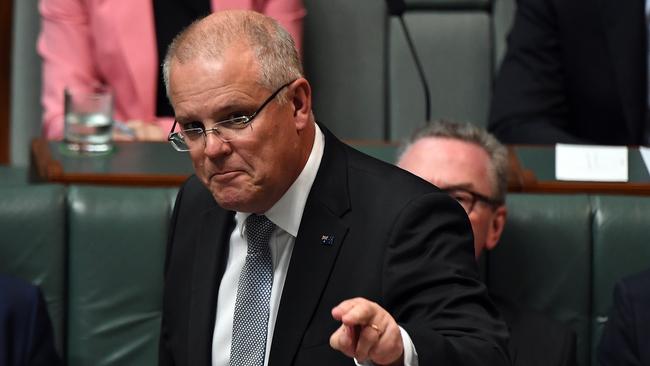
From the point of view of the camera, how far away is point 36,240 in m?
1.53

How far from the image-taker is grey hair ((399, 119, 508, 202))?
1567mm

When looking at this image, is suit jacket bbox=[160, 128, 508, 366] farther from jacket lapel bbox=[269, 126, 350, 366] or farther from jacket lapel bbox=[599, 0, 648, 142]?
jacket lapel bbox=[599, 0, 648, 142]

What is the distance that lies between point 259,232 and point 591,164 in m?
0.63

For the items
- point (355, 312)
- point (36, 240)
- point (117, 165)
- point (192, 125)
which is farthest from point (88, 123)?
point (355, 312)

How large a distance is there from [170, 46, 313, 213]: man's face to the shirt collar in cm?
5

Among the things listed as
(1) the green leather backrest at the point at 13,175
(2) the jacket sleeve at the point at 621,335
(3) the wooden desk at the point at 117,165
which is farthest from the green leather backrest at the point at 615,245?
(1) the green leather backrest at the point at 13,175

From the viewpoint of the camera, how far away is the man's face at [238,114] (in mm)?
1078

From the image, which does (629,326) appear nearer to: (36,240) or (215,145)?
(215,145)

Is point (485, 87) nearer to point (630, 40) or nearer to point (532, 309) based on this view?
point (630, 40)

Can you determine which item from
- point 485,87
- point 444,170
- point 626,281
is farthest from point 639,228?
point 485,87

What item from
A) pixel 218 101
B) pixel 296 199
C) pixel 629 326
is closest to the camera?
pixel 218 101

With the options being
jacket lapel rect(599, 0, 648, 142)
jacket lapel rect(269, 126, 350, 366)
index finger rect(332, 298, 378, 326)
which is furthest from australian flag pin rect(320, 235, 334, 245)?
jacket lapel rect(599, 0, 648, 142)

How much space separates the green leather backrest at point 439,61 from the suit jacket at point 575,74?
0.16 m

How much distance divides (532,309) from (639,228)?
171 millimetres
